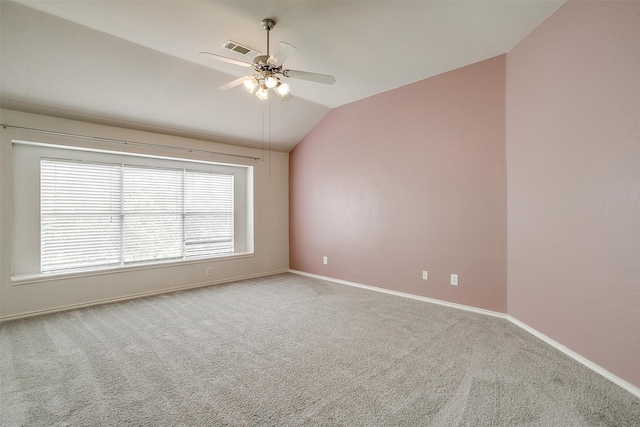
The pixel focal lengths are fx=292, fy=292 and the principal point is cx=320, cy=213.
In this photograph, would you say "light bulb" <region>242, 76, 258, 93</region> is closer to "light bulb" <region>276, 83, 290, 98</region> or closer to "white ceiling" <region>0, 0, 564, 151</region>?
"light bulb" <region>276, 83, 290, 98</region>

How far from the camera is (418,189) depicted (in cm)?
390

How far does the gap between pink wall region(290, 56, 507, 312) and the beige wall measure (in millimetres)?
697

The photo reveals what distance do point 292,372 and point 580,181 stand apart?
266 centimetres

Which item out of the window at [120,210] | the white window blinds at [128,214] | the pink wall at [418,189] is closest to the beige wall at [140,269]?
the window at [120,210]

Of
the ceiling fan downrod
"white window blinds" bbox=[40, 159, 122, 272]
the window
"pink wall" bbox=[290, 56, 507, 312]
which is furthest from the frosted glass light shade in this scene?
"white window blinds" bbox=[40, 159, 122, 272]

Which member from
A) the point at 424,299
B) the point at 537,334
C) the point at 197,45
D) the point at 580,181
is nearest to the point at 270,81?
the point at 197,45

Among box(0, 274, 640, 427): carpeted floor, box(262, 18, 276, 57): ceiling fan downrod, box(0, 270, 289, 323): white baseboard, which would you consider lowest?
box(0, 274, 640, 427): carpeted floor

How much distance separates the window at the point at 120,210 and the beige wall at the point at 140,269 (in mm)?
183

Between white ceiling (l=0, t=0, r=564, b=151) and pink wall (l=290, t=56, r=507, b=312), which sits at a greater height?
white ceiling (l=0, t=0, r=564, b=151)

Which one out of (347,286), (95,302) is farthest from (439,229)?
(95,302)

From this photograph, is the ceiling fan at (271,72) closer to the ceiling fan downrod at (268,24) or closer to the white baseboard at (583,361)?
the ceiling fan downrod at (268,24)

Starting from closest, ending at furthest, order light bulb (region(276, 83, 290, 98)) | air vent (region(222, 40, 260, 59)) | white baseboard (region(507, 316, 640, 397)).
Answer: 1. white baseboard (region(507, 316, 640, 397))
2. air vent (region(222, 40, 260, 59))
3. light bulb (region(276, 83, 290, 98))

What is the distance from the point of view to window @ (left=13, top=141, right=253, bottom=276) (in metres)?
3.46

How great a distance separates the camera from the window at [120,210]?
3.46 m
